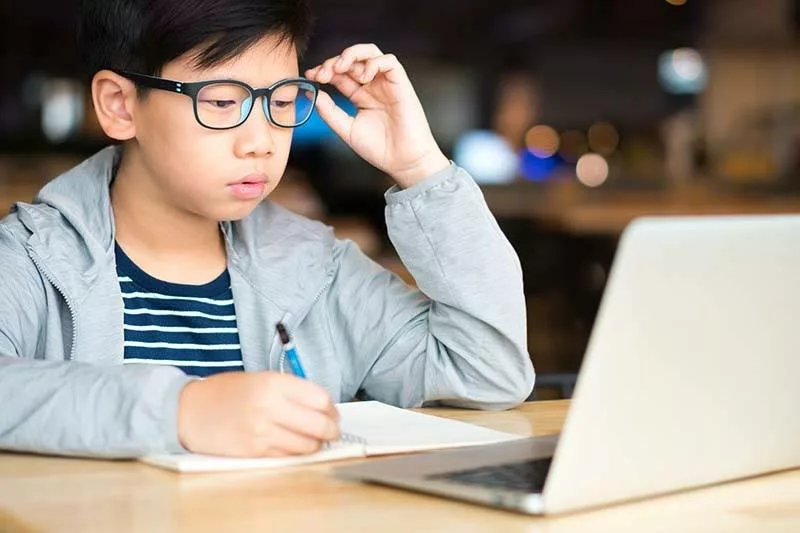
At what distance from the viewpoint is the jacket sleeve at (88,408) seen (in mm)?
1049

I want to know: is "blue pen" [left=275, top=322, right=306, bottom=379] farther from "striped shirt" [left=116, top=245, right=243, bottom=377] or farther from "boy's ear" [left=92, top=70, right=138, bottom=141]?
"boy's ear" [left=92, top=70, right=138, bottom=141]

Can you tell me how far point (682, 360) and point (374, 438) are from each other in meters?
0.35

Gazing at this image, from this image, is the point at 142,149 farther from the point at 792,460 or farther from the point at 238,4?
the point at 792,460

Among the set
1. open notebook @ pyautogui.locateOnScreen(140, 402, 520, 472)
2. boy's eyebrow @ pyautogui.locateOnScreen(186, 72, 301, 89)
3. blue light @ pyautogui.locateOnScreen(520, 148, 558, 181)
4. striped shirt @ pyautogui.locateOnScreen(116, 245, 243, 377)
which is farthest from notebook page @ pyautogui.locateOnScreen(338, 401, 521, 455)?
blue light @ pyautogui.locateOnScreen(520, 148, 558, 181)

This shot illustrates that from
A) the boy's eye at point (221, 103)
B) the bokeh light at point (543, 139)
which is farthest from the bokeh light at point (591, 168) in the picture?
the boy's eye at point (221, 103)

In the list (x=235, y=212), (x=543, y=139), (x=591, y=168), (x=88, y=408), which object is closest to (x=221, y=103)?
(x=235, y=212)

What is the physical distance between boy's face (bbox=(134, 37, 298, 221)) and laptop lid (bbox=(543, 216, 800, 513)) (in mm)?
594

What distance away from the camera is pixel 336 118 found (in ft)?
4.97

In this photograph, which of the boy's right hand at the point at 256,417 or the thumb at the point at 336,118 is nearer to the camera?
the boy's right hand at the point at 256,417

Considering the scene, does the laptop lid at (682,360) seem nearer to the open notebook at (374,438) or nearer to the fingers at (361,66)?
the open notebook at (374,438)

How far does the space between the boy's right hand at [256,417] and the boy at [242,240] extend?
0.20m

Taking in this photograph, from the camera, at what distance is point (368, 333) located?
153 cm

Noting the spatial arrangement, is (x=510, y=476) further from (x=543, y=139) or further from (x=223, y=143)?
(x=543, y=139)

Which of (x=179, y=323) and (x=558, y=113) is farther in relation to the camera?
(x=558, y=113)
